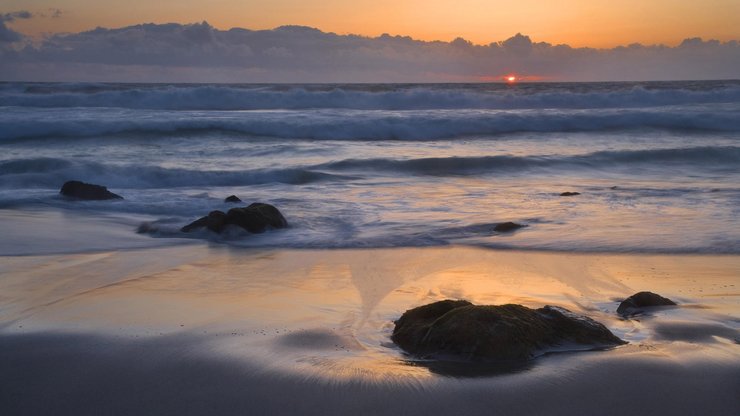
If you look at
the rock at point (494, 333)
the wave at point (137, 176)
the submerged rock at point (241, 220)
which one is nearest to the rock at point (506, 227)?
the submerged rock at point (241, 220)

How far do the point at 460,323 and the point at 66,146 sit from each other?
713 inches

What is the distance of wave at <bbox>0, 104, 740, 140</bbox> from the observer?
2222 cm

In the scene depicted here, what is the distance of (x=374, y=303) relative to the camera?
5.18m

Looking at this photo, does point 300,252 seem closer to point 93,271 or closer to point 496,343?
point 93,271

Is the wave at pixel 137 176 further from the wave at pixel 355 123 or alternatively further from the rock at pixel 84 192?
the wave at pixel 355 123

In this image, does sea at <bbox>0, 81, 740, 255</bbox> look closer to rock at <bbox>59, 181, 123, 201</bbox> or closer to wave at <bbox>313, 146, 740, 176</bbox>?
wave at <bbox>313, 146, 740, 176</bbox>

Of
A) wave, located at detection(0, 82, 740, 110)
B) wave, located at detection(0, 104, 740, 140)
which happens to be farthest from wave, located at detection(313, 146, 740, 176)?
wave, located at detection(0, 82, 740, 110)

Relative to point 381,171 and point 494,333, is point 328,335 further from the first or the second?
point 381,171

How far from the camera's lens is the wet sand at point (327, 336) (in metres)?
3.41

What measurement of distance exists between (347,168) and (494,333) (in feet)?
38.9

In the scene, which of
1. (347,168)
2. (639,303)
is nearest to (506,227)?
(639,303)

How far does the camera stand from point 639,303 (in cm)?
488

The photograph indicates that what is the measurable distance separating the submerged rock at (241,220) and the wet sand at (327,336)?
1.06 metres

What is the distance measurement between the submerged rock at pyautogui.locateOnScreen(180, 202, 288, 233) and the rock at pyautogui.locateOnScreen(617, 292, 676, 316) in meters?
4.31
